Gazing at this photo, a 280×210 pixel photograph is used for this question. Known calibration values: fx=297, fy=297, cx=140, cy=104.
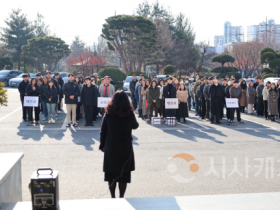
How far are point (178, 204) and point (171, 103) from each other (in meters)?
8.97

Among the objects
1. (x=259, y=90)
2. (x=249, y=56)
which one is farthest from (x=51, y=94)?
(x=249, y=56)

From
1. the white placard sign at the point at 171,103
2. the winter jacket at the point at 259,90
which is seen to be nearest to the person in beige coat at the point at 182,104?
the white placard sign at the point at 171,103

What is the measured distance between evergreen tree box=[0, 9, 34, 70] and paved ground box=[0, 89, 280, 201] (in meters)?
41.3

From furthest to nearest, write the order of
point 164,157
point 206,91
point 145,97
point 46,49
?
point 46,49
point 145,97
point 206,91
point 164,157

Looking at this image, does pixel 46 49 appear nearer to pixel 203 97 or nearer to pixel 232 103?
pixel 203 97

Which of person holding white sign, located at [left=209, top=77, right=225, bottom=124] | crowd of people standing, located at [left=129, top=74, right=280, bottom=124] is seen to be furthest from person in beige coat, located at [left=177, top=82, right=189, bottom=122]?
person holding white sign, located at [left=209, top=77, right=225, bottom=124]

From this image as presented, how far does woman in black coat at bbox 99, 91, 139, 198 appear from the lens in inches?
179

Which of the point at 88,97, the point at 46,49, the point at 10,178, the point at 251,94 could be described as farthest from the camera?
the point at 46,49

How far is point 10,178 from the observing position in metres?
4.41

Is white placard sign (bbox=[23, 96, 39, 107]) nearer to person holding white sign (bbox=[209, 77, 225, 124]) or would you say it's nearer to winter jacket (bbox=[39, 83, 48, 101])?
winter jacket (bbox=[39, 83, 48, 101])

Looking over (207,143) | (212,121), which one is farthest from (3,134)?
(212,121)

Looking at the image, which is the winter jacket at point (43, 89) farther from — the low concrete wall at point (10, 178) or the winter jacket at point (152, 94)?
the low concrete wall at point (10, 178)

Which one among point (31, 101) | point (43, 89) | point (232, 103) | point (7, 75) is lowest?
point (232, 103)

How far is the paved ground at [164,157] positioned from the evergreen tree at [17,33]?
41.3m
